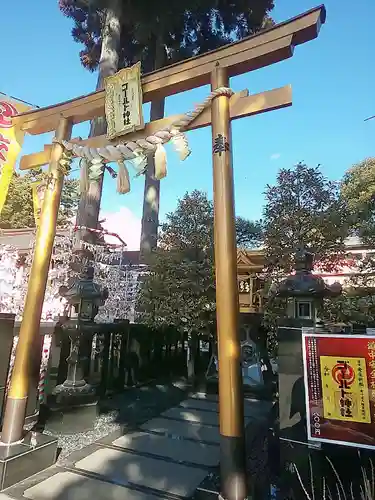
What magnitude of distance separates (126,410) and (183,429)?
50.1 inches

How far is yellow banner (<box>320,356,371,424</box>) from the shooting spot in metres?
2.85

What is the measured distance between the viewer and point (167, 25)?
13250mm

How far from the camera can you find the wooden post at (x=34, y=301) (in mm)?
3410

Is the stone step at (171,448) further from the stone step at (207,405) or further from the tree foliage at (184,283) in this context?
the tree foliage at (184,283)

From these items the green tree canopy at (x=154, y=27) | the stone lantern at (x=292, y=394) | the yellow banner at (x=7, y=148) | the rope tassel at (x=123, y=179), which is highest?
the green tree canopy at (x=154, y=27)

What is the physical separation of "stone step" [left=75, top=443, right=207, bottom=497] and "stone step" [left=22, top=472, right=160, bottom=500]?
0.43ft

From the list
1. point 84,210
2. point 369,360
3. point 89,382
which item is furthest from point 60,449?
point 84,210

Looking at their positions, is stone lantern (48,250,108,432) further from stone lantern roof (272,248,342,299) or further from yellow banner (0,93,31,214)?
stone lantern roof (272,248,342,299)

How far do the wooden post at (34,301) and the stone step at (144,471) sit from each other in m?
0.88

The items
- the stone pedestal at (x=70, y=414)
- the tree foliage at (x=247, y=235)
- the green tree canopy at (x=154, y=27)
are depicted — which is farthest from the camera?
the tree foliage at (x=247, y=235)

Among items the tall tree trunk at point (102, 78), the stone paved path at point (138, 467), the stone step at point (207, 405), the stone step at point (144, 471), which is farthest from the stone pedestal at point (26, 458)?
the tall tree trunk at point (102, 78)

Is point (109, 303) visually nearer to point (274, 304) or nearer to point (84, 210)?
point (84, 210)

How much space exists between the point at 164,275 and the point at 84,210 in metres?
3.47

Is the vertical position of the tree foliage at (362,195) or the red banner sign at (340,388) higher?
the tree foliage at (362,195)
